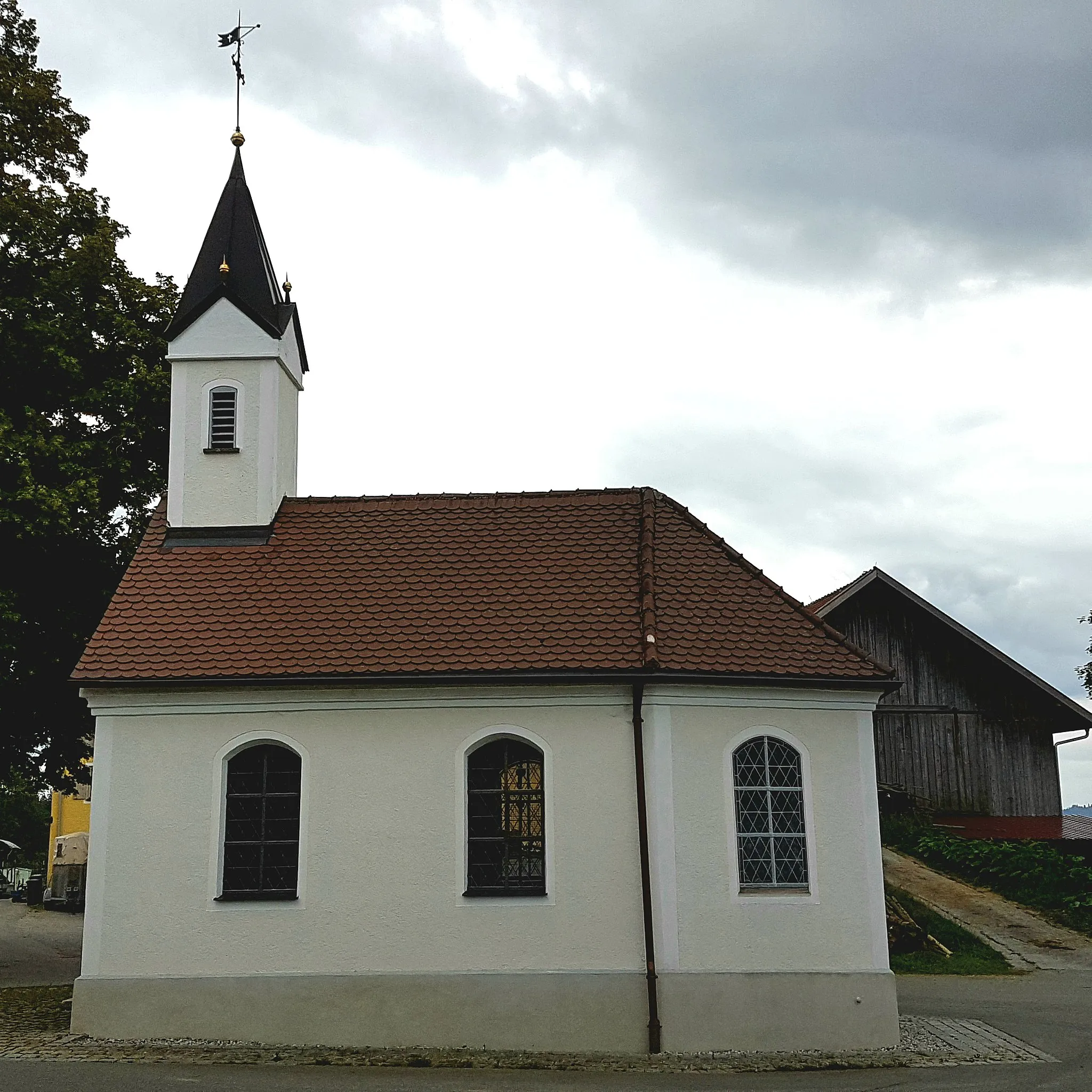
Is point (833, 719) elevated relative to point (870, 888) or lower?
elevated

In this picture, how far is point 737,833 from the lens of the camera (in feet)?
46.6

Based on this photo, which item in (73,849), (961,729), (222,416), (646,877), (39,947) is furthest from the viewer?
(73,849)

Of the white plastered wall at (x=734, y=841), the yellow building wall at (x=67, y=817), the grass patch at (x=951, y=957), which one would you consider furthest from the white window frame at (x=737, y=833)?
the yellow building wall at (x=67, y=817)

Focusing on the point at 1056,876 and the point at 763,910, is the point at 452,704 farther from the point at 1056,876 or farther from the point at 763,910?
the point at 1056,876

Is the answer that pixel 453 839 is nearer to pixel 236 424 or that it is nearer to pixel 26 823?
pixel 236 424

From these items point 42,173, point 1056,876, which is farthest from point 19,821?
point 1056,876

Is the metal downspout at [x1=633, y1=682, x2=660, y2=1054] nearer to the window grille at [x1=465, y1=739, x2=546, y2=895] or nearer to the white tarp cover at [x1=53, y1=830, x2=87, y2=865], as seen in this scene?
the window grille at [x1=465, y1=739, x2=546, y2=895]

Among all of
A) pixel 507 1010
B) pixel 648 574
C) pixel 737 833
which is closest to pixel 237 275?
pixel 648 574

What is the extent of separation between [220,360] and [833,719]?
10.2 meters

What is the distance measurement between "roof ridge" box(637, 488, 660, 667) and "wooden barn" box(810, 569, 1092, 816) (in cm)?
1174

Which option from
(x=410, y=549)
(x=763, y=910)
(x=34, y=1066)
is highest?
(x=410, y=549)

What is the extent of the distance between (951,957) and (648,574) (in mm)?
9235

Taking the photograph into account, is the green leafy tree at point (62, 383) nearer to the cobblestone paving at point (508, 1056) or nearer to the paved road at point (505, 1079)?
the cobblestone paving at point (508, 1056)

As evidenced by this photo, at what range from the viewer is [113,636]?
49.8ft
